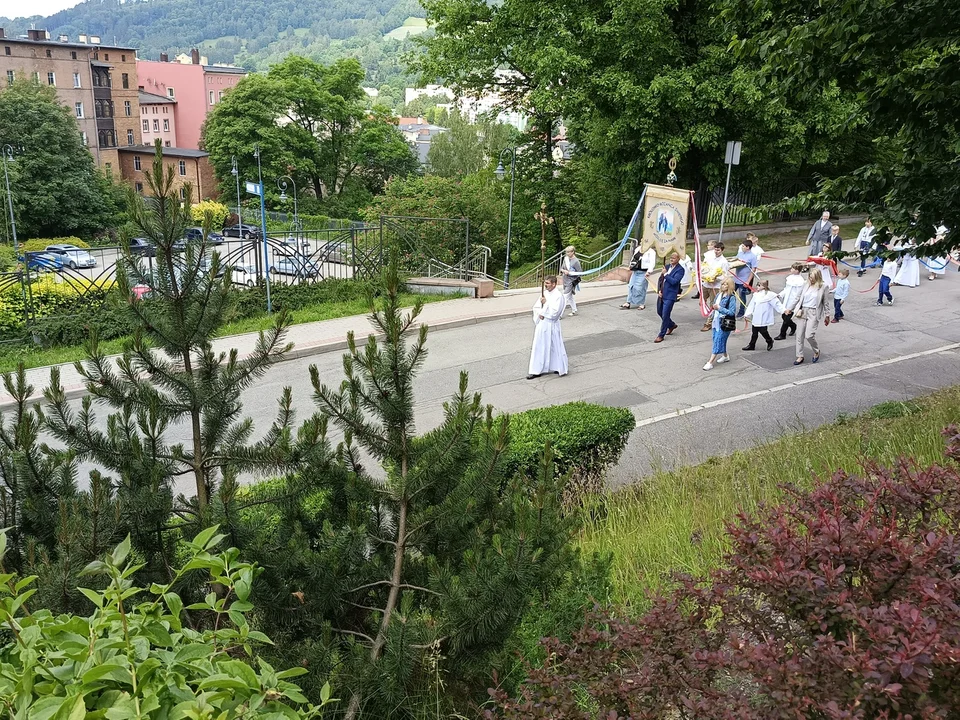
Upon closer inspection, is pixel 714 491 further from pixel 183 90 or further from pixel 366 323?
pixel 183 90

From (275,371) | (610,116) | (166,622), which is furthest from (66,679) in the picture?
(610,116)

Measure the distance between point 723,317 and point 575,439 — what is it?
6.24 m

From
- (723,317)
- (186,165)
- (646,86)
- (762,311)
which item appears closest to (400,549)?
(723,317)

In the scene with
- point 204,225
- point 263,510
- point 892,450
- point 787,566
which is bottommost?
point 892,450

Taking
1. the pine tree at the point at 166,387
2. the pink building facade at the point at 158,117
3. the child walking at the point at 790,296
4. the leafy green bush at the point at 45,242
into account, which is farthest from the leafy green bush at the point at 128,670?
the pink building facade at the point at 158,117

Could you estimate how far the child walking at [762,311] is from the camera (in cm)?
1523

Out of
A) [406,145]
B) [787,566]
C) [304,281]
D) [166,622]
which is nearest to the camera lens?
[166,622]

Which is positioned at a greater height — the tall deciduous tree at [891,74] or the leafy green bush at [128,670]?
the tall deciduous tree at [891,74]

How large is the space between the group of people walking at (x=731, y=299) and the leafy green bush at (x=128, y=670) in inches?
373

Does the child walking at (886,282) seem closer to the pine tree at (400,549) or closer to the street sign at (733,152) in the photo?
the street sign at (733,152)

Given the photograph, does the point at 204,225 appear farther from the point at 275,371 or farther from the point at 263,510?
the point at 275,371

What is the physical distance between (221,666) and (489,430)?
2279 mm

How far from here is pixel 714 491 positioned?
7.42 meters

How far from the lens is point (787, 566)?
2986mm
